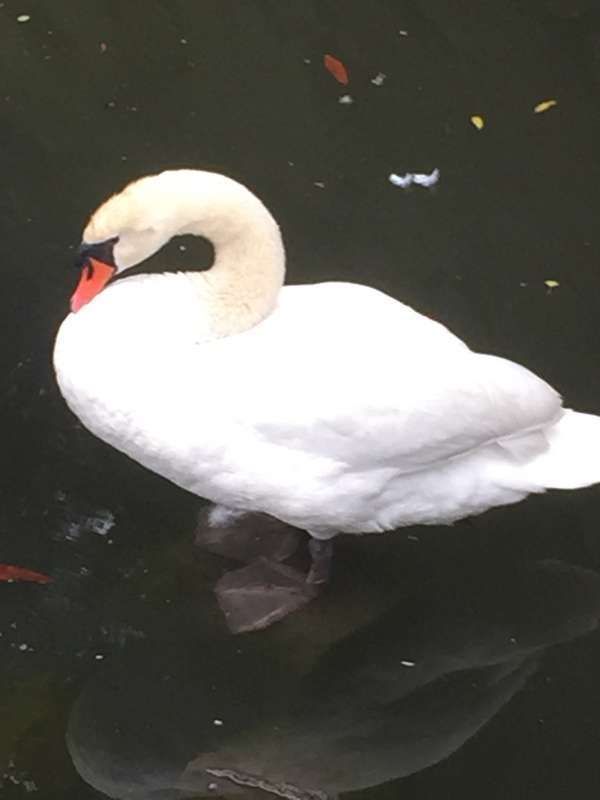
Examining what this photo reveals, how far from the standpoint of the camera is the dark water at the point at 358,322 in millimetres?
2191

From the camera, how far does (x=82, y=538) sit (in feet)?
7.84

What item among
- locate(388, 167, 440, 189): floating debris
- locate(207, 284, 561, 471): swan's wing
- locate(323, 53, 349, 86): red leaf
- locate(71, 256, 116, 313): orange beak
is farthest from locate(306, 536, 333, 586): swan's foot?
locate(323, 53, 349, 86): red leaf

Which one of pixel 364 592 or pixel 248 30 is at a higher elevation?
pixel 248 30

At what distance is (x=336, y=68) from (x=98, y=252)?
5.04 feet

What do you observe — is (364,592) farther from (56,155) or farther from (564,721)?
(56,155)

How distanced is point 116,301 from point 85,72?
1.39 metres

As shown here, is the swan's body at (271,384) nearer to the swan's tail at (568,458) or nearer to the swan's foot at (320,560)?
the swan's tail at (568,458)

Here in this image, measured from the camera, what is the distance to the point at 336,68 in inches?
136

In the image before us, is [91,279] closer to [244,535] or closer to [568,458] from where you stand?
[244,535]

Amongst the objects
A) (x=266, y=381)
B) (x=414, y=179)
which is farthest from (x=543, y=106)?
(x=266, y=381)

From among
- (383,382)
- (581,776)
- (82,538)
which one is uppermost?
(383,382)

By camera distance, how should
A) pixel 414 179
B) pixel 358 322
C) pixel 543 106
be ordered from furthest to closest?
pixel 543 106 → pixel 414 179 → pixel 358 322

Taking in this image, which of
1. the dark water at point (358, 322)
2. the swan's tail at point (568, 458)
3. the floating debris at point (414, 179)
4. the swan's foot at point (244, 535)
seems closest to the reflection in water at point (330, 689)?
the dark water at point (358, 322)

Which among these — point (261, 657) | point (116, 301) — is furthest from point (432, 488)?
point (116, 301)
